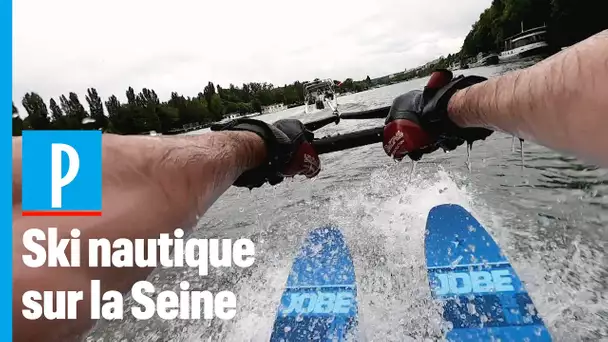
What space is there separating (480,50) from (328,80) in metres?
63.5

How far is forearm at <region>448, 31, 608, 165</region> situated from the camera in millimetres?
1119

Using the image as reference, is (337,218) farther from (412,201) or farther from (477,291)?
(477,291)

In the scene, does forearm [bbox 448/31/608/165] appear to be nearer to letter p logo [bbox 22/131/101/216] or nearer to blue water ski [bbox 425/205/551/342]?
letter p logo [bbox 22/131/101/216]

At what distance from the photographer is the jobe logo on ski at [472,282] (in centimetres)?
352

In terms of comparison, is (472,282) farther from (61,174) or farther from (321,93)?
(321,93)

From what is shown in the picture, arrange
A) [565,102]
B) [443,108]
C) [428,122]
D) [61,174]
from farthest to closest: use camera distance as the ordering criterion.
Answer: [428,122], [443,108], [61,174], [565,102]

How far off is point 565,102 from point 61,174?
1.89 meters

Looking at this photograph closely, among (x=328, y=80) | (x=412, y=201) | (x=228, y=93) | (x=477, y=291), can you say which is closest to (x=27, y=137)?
(x=477, y=291)

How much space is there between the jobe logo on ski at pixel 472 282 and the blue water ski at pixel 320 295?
2.76ft

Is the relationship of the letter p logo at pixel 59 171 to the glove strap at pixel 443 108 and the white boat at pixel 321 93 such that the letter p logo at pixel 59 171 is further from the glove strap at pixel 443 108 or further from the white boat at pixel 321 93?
the white boat at pixel 321 93

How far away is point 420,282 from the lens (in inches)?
156

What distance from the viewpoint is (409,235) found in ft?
16.8

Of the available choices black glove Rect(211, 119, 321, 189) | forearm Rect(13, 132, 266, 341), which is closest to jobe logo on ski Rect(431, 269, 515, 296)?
black glove Rect(211, 119, 321, 189)

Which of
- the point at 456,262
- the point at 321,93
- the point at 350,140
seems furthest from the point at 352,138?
the point at 321,93
